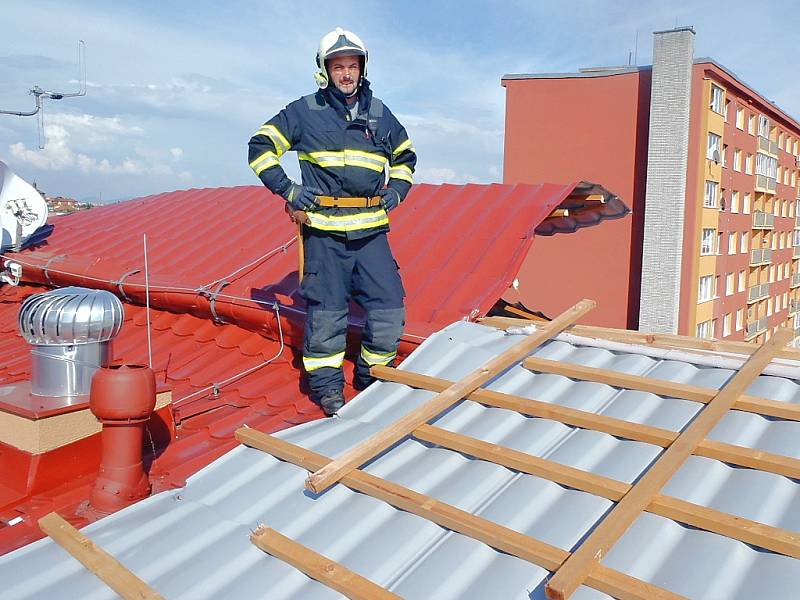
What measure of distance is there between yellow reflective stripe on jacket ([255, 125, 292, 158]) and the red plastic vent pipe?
4.93ft

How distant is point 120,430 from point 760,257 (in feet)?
128

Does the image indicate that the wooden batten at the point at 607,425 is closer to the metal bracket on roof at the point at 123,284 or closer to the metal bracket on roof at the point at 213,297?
the metal bracket on roof at the point at 213,297

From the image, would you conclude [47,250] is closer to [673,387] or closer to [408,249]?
[408,249]

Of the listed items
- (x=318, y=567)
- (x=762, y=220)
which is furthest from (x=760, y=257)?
(x=318, y=567)

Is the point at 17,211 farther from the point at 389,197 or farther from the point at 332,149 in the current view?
the point at 389,197

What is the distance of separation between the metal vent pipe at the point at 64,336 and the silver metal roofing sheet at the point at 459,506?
1.08 m

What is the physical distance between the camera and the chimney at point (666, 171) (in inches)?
900

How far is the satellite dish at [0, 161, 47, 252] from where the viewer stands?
7363mm

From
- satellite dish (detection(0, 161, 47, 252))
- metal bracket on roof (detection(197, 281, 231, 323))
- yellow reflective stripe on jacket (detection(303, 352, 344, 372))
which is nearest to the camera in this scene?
yellow reflective stripe on jacket (detection(303, 352, 344, 372))

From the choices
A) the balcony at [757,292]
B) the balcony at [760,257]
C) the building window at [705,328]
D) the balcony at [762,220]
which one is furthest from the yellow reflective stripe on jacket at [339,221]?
the balcony at [757,292]

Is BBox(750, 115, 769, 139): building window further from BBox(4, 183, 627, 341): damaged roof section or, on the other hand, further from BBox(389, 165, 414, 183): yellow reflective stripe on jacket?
BBox(389, 165, 414, 183): yellow reflective stripe on jacket

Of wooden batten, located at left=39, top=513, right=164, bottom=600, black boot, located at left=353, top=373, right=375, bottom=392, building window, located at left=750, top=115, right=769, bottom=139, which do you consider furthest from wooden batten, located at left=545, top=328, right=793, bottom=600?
building window, located at left=750, top=115, right=769, bottom=139

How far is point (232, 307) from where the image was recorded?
5.43 metres

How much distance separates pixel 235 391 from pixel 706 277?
26486 mm
